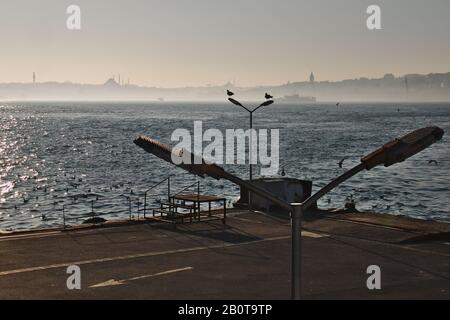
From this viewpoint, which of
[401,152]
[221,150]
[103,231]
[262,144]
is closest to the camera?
[401,152]

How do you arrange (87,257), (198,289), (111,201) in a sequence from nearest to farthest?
(198,289)
(87,257)
(111,201)

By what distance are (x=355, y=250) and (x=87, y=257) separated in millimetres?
10044

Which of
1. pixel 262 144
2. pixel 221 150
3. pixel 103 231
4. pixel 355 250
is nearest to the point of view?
pixel 355 250

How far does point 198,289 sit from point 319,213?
14612 mm

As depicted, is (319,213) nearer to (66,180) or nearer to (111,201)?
(111,201)

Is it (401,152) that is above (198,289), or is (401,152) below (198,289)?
above

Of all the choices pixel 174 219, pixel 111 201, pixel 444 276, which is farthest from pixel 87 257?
pixel 111 201

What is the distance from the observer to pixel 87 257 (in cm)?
2050
